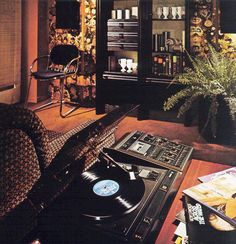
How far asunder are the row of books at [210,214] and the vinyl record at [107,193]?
14cm

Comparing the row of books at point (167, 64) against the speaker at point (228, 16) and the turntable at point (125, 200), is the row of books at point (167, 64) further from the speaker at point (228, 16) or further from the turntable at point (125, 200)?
the turntable at point (125, 200)

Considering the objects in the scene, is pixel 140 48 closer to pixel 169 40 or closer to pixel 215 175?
pixel 169 40

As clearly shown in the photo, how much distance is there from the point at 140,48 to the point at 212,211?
11.5ft

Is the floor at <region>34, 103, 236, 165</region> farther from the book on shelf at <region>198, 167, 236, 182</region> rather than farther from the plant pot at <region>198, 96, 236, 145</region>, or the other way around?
the book on shelf at <region>198, 167, 236, 182</region>

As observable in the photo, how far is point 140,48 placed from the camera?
13.7ft

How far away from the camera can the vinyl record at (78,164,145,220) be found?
2.73 ft

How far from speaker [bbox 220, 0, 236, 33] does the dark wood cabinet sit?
0.42 m

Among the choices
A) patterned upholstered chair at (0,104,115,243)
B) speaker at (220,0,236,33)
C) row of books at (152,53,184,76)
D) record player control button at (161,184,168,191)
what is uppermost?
speaker at (220,0,236,33)

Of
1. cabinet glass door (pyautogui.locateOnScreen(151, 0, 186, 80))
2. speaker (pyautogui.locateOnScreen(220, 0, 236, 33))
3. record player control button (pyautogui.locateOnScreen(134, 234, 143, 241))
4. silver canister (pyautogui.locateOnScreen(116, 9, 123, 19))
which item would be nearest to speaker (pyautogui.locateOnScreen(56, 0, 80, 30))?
silver canister (pyautogui.locateOnScreen(116, 9, 123, 19))

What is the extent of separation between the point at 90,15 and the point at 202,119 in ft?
8.04

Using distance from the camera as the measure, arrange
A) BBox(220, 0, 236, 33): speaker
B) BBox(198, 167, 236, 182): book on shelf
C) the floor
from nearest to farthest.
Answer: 1. BBox(198, 167, 236, 182): book on shelf
2. the floor
3. BBox(220, 0, 236, 33): speaker

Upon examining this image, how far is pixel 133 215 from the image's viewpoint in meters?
0.83

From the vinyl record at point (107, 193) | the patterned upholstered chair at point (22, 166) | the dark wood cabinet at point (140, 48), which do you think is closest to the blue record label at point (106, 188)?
the vinyl record at point (107, 193)

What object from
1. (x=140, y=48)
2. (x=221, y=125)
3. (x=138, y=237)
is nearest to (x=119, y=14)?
(x=140, y=48)
